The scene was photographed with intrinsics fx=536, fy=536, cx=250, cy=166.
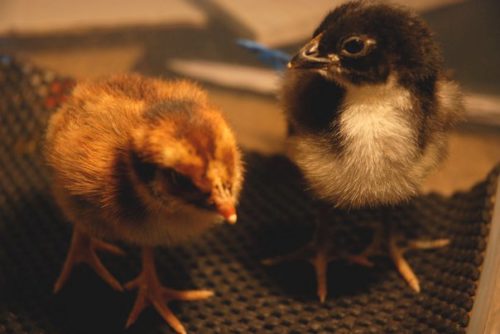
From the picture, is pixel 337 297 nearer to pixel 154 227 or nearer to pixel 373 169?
pixel 373 169

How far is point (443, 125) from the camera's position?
1.20 m

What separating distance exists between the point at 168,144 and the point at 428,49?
22.4 inches

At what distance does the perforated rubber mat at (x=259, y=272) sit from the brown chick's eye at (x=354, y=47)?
55cm

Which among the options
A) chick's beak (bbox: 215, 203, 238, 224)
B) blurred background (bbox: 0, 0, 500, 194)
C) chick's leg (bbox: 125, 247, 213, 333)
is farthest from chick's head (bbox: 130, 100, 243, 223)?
blurred background (bbox: 0, 0, 500, 194)

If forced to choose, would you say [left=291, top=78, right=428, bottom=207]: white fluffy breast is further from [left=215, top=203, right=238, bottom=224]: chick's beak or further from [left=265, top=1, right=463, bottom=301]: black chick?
[left=215, top=203, right=238, bottom=224]: chick's beak

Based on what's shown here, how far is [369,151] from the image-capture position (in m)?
1.12

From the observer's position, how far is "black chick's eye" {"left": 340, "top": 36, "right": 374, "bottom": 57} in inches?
41.6

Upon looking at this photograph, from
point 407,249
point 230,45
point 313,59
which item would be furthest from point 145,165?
point 230,45

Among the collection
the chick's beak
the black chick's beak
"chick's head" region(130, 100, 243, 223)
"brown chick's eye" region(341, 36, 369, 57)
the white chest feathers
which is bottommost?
the chick's beak

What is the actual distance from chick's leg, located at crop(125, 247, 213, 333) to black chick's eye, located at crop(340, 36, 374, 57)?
0.65 meters

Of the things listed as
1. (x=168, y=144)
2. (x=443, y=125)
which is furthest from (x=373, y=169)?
(x=168, y=144)

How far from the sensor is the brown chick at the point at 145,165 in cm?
92

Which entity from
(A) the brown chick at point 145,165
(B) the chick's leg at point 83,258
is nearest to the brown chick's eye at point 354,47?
(A) the brown chick at point 145,165

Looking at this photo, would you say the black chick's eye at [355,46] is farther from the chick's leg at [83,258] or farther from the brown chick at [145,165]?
the chick's leg at [83,258]
